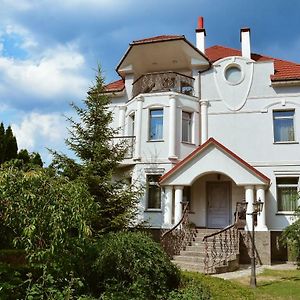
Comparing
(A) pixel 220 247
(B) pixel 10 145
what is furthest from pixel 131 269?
(B) pixel 10 145

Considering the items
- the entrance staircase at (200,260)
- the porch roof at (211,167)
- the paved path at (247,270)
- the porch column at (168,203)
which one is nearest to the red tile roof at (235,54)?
the porch roof at (211,167)

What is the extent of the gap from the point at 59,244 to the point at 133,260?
219cm

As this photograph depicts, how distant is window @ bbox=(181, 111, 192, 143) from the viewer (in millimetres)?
20062

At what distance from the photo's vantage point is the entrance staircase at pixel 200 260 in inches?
534

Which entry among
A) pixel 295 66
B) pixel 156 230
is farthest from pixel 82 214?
pixel 295 66

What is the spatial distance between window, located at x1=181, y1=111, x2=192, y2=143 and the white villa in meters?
0.05

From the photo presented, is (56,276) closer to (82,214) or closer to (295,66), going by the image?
(82,214)

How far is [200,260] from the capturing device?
14.1 m

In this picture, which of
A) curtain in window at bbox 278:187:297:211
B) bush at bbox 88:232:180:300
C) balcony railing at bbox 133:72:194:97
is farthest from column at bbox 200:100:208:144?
bush at bbox 88:232:180:300

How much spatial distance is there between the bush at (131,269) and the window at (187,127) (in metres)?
11.4

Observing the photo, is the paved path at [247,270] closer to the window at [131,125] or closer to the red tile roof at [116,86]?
the window at [131,125]

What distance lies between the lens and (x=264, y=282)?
11727mm

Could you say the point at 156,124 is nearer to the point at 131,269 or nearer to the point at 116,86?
the point at 116,86

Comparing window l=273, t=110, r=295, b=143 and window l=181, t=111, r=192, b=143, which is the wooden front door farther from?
window l=273, t=110, r=295, b=143
